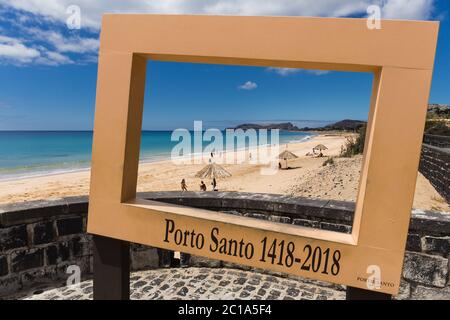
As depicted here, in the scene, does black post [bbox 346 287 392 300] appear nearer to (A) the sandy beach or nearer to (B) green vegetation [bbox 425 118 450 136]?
(A) the sandy beach

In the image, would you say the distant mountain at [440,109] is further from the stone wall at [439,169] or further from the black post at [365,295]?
the black post at [365,295]

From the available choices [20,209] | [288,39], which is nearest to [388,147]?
[288,39]

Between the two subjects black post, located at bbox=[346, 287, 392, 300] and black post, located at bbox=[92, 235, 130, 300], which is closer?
black post, located at bbox=[346, 287, 392, 300]

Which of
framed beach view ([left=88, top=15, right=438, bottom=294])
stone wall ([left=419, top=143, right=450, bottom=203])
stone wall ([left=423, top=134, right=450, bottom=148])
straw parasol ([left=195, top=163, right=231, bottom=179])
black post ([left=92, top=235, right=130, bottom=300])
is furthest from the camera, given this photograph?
stone wall ([left=423, top=134, right=450, bottom=148])

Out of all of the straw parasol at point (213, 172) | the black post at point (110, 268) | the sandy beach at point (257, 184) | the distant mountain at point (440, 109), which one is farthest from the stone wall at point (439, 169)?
the distant mountain at point (440, 109)

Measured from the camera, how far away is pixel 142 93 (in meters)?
2.31

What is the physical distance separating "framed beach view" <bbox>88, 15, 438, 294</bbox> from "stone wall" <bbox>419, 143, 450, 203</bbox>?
31.3 feet

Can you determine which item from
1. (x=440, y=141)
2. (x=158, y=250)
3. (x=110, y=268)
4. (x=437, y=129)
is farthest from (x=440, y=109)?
(x=110, y=268)

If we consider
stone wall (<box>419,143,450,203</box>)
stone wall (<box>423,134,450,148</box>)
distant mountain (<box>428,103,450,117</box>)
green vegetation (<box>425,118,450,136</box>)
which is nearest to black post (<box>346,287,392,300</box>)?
stone wall (<box>419,143,450,203</box>)

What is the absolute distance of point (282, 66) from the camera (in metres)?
1.97

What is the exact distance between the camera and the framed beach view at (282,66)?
1707 millimetres

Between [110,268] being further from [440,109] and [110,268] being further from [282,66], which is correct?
[440,109]

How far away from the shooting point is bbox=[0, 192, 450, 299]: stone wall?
3.27 metres

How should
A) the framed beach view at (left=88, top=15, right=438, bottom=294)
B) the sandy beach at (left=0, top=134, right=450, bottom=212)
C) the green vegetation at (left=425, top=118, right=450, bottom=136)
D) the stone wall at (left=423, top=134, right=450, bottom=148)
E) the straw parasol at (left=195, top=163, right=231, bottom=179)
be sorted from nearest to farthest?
the framed beach view at (left=88, top=15, right=438, bottom=294) → the sandy beach at (left=0, top=134, right=450, bottom=212) → the straw parasol at (left=195, top=163, right=231, bottom=179) → the stone wall at (left=423, top=134, right=450, bottom=148) → the green vegetation at (left=425, top=118, right=450, bottom=136)
